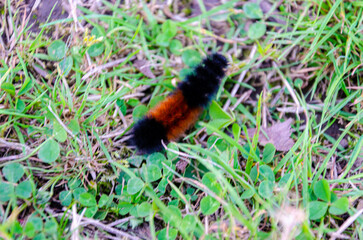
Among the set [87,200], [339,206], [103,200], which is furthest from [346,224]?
[87,200]

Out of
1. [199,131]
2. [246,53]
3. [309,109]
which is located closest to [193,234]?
[199,131]

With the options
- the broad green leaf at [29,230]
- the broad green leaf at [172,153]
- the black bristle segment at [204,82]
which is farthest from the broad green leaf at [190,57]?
the broad green leaf at [29,230]

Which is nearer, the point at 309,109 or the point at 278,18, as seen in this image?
the point at 309,109

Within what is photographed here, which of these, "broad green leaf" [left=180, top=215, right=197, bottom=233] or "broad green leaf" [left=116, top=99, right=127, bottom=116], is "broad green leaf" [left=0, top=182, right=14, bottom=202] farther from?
"broad green leaf" [left=180, top=215, right=197, bottom=233]

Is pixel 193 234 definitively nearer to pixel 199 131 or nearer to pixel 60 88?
pixel 199 131

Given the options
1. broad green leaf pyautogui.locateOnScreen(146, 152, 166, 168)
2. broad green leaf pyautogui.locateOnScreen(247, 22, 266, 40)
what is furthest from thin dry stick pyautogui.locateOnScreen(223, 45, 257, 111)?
broad green leaf pyautogui.locateOnScreen(146, 152, 166, 168)

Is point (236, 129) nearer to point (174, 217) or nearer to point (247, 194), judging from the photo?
point (247, 194)
